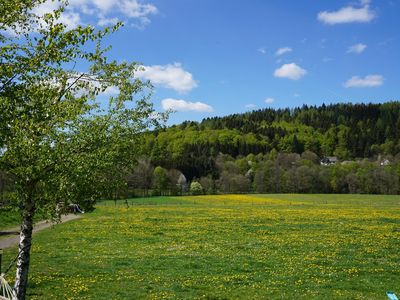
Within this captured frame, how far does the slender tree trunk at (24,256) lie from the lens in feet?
39.5

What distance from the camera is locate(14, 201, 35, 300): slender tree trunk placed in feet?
39.5

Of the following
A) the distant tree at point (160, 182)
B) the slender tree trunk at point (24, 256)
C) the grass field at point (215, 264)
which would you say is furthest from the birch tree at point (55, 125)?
the distant tree at point (160, 182)

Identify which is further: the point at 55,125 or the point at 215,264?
the point at 215,264

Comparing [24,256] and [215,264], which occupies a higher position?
[24,256]

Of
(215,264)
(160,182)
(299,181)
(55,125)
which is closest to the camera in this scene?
(55,125)

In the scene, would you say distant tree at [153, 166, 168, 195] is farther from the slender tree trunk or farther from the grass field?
the slender tree trunk

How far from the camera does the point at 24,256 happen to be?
12609 millimetres

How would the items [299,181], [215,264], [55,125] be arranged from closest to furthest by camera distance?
[55,125] < [215,264] < [299,181]

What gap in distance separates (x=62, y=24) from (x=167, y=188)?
13307 centimetres

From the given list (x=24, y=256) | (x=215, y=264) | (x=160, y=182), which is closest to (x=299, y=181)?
(x=160, y=182)

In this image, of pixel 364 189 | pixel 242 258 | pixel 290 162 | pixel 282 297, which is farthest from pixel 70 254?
pixel 290 162

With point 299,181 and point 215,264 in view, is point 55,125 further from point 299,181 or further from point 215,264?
point 299,181

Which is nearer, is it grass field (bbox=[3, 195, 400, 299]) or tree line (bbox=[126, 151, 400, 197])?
grass field (bbox=[3, 195, 400, 299])

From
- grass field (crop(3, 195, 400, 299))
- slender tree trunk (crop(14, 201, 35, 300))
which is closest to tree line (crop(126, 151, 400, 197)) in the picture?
grass field (crop(3, 195, 400, 299))
